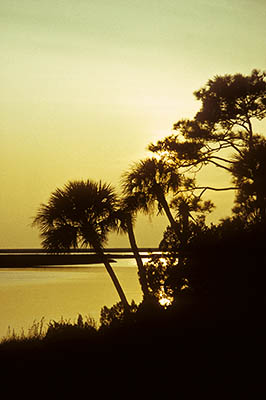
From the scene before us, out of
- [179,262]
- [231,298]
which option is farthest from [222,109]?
[231,298]

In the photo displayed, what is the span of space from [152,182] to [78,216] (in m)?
3.85

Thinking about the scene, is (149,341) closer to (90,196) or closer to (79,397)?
(79,397)

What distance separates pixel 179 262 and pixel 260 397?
708 centimetres

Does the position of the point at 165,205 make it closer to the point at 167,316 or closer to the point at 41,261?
the point at 167,316

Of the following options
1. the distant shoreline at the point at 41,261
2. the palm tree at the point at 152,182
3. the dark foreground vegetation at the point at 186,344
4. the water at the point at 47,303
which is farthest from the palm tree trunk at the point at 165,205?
the distant shoreline at the point at 41,261

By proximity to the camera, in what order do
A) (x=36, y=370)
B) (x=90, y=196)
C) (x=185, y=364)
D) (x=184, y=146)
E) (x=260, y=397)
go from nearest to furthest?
(x=260, y=397), (x=185, y=364), (x=36, y=370), (x=90, y=196), (x=184, y=146)

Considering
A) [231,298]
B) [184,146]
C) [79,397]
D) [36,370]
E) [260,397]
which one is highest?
[184,146]

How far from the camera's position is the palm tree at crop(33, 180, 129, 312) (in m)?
23.7

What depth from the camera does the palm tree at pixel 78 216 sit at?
23656mm

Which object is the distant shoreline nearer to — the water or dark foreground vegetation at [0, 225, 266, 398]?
the water

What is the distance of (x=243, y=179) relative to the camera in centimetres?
2827

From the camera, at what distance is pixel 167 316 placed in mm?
14609

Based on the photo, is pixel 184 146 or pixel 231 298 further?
pixel 184 146

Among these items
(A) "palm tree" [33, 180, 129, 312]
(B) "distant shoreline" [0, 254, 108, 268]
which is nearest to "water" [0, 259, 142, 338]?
(A) "palm tree" [33, 180, 129, 312]
